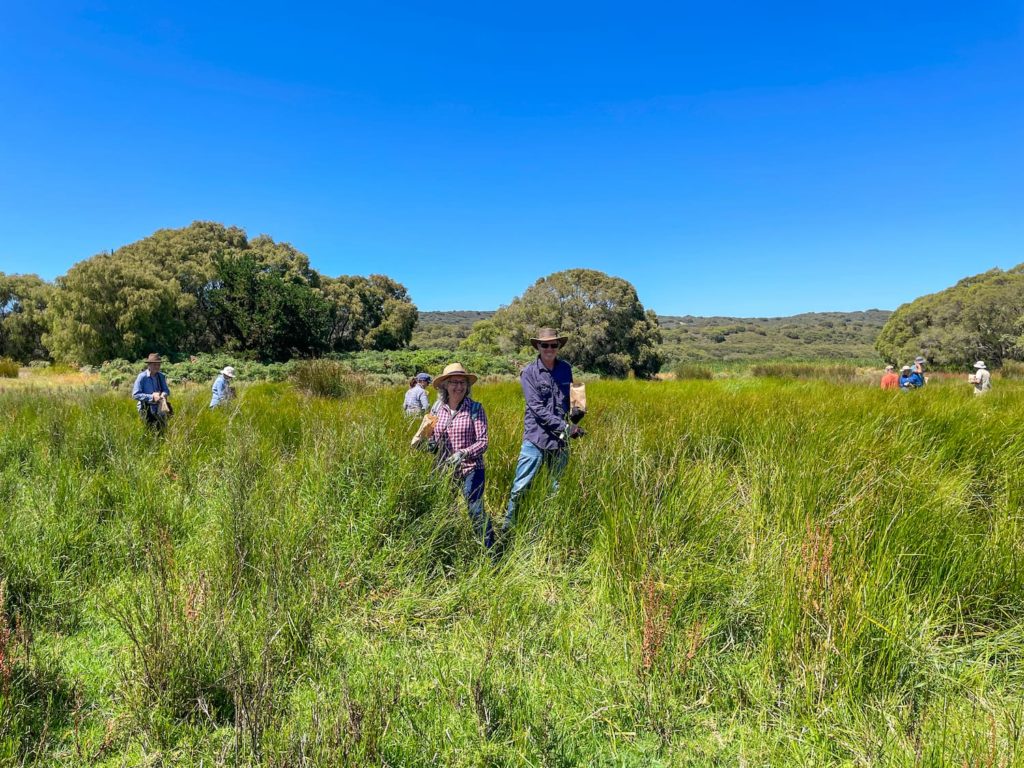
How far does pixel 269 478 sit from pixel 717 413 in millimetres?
5222

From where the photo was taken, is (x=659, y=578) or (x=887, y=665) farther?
(x=659, y=578)

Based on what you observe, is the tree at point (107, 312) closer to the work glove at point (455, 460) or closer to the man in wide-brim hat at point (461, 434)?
the man in wide-brim hat at point (461, 434)

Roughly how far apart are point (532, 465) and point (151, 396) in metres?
5.51

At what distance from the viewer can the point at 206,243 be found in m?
36.7

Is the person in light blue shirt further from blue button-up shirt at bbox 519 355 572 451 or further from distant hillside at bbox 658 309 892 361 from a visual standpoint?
distant hillside at bbox 658 309 892 361

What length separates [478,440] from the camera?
386 centimetres

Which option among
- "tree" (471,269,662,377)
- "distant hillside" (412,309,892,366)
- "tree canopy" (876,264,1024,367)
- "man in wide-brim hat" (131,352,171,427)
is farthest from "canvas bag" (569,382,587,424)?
"distant hillside" (412,309,892,366)

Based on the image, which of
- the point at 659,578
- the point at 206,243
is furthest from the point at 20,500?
the point at 206,243

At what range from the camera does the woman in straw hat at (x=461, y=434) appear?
3756 mm

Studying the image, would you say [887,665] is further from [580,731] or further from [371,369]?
[371,369]

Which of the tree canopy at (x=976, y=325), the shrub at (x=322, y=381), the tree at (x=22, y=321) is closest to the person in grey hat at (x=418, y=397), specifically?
the shrub at (x=322, y=381)

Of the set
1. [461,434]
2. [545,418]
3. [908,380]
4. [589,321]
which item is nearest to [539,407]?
[545,418]

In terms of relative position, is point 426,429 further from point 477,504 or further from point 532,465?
point 532,465

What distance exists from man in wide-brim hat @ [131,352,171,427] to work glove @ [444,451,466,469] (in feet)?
16.1
